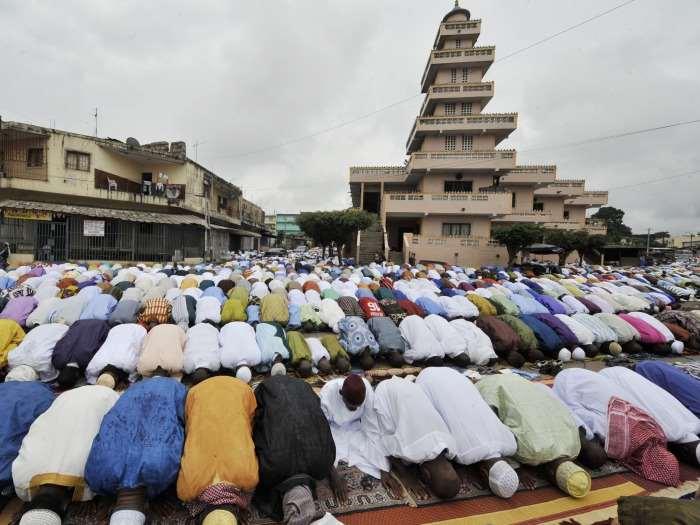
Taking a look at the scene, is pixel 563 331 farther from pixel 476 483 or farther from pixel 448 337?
pixel 476 483

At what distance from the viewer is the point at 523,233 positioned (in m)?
17.9

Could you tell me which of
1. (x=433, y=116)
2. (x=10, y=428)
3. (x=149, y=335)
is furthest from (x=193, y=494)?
(x=433, y=116)

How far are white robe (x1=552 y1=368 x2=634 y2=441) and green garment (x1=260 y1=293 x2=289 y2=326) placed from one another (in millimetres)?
4741

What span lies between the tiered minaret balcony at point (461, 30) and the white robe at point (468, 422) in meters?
27.4

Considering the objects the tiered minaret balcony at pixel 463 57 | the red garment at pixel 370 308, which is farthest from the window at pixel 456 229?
the red garment at pixel 370 308

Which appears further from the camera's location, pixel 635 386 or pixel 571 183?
pixel 571 183

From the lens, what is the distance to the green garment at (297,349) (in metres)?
4.87

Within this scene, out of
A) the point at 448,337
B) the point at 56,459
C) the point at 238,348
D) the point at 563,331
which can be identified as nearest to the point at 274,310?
the point at 238,348

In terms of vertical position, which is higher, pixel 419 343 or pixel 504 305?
pixel 504 305

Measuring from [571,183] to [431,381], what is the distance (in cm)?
3283

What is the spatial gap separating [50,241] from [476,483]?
20585 mm

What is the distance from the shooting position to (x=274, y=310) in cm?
667

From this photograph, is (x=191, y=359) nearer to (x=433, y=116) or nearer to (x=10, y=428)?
(x=10, y=428)

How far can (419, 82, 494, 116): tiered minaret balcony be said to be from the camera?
21953 millimetres
